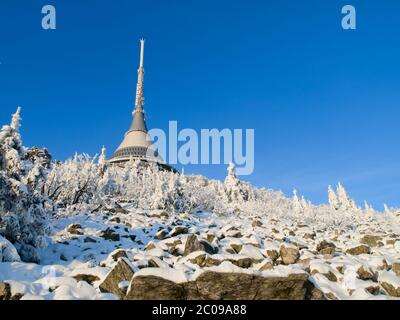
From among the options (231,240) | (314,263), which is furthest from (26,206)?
(314,263)

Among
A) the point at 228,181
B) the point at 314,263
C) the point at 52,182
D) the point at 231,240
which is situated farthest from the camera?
the point at 228,181

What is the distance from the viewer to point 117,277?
38.6 feet

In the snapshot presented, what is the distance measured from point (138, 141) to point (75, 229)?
75.7m

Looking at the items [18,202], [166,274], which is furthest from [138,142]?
[166,274]

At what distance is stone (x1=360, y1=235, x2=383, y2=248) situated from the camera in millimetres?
27223

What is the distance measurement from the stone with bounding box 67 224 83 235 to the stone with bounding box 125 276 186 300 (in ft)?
38.7

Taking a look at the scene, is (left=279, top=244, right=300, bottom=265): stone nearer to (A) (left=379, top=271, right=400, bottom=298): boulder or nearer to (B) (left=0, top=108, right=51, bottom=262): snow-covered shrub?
(A) (left=379, top=271, right=400, bottom=298): boulder

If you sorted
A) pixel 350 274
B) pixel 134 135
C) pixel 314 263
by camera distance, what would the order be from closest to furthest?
pixel 350 274 → pixel 314 263 → pixel 134 135

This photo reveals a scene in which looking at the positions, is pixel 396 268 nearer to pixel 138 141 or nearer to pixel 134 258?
pixel 134 258

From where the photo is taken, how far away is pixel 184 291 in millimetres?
10898

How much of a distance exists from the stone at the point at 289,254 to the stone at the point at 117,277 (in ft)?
29.6
